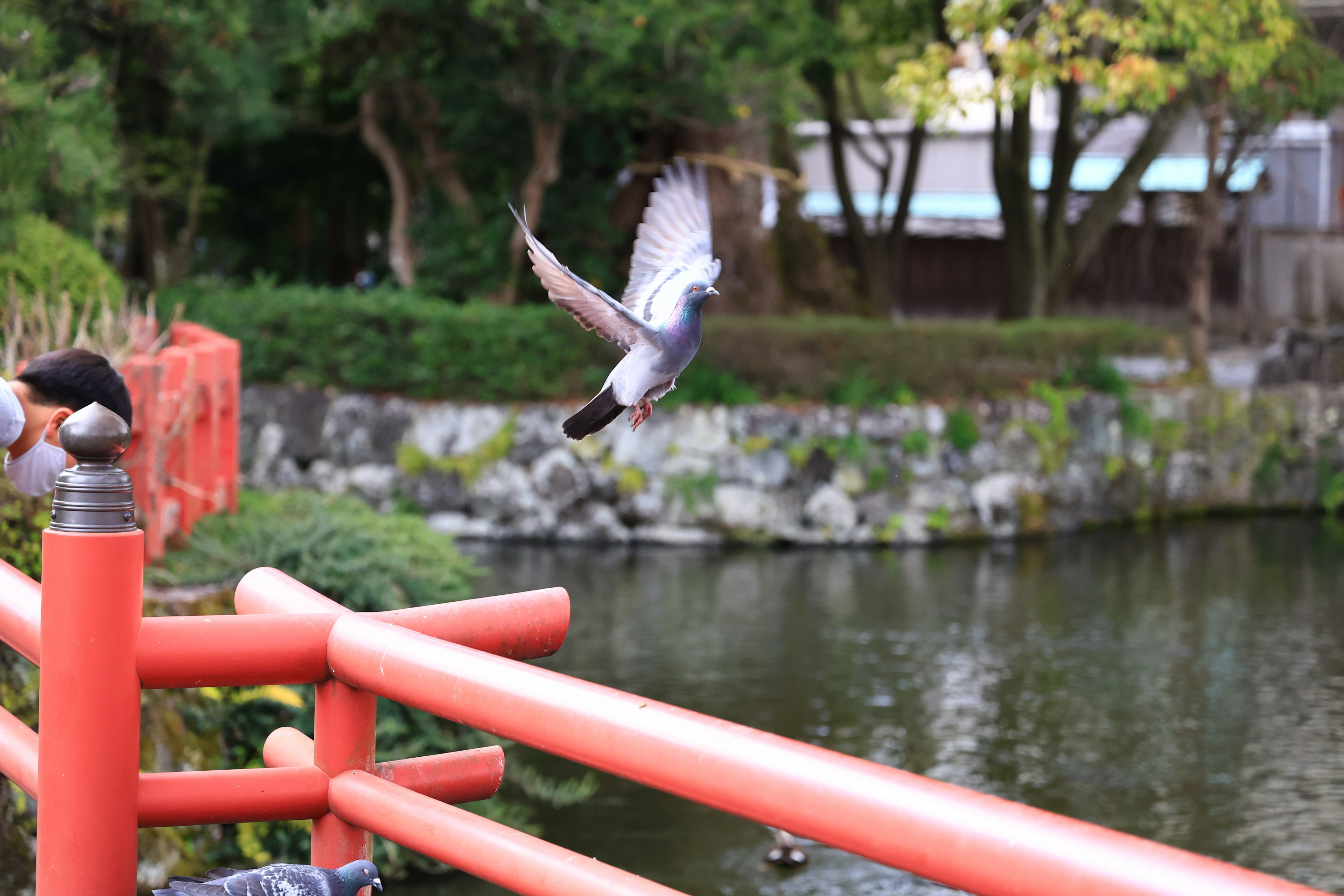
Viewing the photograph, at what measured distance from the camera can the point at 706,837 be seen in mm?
5777

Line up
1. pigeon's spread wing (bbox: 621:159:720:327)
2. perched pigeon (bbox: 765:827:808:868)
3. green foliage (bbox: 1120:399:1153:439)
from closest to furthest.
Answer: pigeon's spread wing (bbox: 621:159:720:327) → perched pigeon (bbox: 765:827:808:868) → green foliage (bbox: 1120:399:1153:439)

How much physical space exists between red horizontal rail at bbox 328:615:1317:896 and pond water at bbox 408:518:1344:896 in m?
3.58

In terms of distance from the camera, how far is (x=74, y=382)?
279 centimetres

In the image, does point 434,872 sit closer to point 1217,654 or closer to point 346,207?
point 1217,654

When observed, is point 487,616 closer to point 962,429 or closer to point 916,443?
point 916,443

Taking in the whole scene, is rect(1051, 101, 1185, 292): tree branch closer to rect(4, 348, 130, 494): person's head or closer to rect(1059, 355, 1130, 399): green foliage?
rect(1059, 355, 1130, 399): green foliage

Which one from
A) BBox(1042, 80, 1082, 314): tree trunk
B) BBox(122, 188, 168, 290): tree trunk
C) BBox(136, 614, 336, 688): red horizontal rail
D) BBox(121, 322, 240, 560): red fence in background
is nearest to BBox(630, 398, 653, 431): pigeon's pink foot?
BBox(136, 614, 336, 688): red horizontal rail

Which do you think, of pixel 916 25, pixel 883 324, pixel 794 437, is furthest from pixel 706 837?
pixel 916 25

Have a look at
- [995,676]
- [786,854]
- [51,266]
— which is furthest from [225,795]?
[995,676]

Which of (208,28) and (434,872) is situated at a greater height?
(208,28)

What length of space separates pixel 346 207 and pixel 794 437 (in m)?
7.51

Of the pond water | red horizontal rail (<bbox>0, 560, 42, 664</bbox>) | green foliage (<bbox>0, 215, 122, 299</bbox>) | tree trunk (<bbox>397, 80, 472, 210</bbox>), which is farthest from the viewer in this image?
tree trunk (<bbox>397, 80, 472, 210</bbox>)

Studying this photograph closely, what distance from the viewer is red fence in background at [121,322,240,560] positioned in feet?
16.3

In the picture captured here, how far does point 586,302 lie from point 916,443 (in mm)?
10087
